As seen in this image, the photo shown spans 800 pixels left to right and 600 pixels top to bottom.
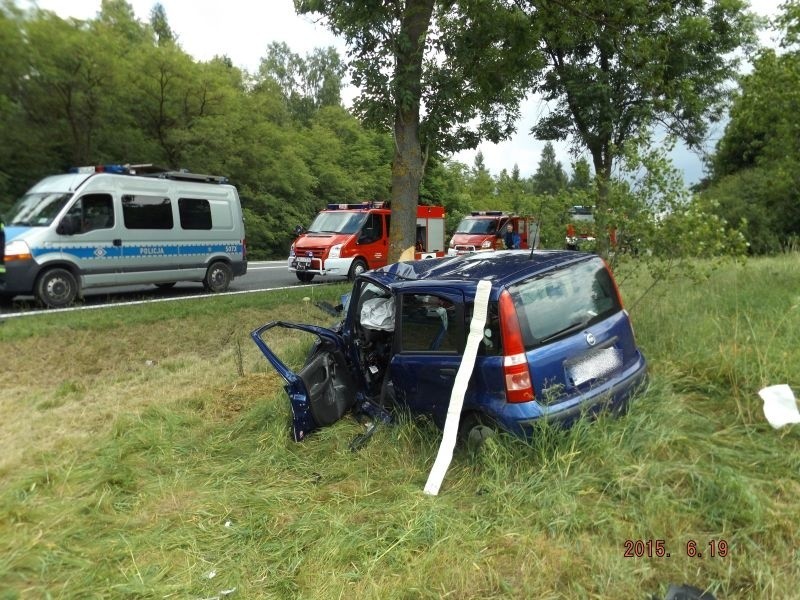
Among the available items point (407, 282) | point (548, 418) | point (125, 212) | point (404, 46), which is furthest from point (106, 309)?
point (548, 418)

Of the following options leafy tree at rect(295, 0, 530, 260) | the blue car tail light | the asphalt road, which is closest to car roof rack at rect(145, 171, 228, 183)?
the asphalt road

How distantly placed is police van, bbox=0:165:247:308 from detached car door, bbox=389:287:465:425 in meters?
8.42

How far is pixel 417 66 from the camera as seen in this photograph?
792cm

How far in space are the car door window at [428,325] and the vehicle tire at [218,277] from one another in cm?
999

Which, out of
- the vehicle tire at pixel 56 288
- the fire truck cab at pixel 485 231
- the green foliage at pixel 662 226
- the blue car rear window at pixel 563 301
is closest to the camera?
the blue car rear window at pixel 563 301

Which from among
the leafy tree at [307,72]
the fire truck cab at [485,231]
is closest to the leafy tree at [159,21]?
the leafy tree at [307,72]

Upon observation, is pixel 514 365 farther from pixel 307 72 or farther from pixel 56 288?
pixel 307 72

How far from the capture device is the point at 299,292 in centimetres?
1225

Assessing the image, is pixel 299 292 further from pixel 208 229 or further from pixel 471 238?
pixel 471 238

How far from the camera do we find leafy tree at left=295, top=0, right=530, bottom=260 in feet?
26.1

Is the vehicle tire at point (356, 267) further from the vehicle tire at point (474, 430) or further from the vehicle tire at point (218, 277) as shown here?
the vehicle tire at point (474, 430)

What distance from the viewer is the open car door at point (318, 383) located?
4406 millimetres

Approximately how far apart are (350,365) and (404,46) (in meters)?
4.90

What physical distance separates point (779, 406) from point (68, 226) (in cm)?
1078
